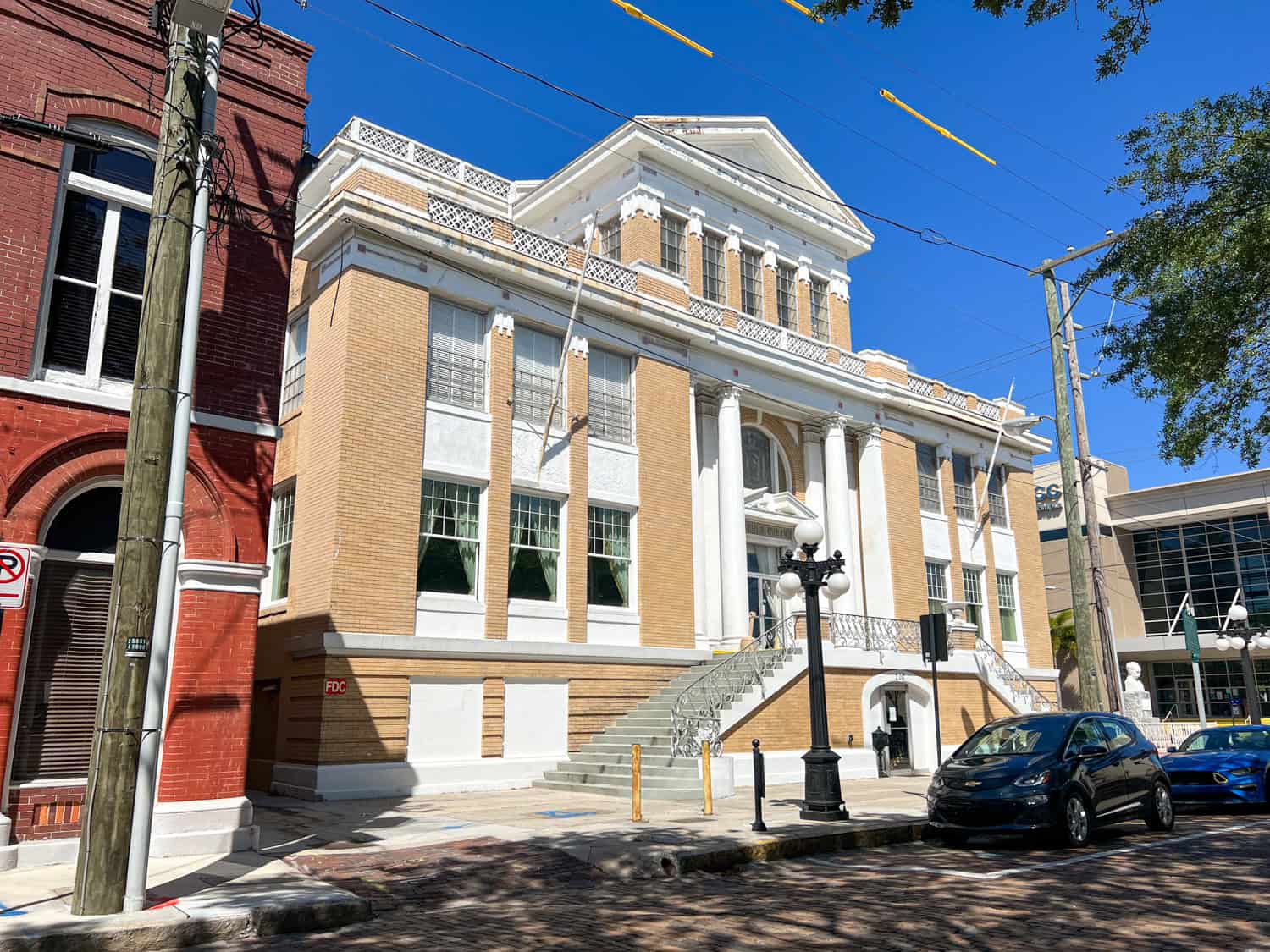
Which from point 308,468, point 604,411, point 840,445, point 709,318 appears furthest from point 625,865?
point 840,445

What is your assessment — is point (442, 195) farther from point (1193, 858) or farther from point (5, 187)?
point (1193, 858)

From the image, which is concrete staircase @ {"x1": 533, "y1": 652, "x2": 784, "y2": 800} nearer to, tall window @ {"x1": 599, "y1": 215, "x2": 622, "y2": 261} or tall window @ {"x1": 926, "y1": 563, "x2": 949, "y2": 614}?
tall window @ {"x1": 926, "y1": 563, "x2": 949, "y2": 614}

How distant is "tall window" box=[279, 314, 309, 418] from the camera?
20.2 meters

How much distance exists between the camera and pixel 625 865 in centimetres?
990

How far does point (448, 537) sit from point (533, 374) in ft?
14.3

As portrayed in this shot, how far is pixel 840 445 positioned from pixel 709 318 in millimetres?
5771

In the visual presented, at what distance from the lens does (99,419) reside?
33.8ft

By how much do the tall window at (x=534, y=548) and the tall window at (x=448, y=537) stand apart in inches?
36.2

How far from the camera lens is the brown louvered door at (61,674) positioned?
966 cm

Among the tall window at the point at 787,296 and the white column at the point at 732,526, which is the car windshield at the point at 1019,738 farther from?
the tall window at the point at 787,296

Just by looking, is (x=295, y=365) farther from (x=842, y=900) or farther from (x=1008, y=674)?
(x=1008, y=674)

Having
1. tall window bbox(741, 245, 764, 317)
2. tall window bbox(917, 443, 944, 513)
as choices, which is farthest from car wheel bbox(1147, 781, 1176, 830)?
tall window bbox(917, 443, 944, 513)

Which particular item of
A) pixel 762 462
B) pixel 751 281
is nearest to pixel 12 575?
pixel 762 462

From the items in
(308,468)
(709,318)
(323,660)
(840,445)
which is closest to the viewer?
(323,660)
